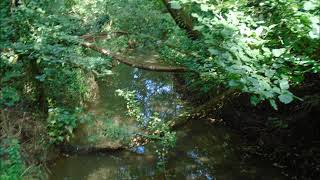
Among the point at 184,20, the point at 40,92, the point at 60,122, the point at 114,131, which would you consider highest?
the point at 184,20

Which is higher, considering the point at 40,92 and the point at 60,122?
the point at 60,122

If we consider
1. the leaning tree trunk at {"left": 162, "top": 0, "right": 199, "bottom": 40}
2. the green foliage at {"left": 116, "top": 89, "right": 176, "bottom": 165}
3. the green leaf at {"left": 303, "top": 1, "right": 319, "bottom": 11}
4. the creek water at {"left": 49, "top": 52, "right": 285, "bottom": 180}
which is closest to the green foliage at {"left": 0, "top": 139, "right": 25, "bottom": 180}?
the creek water at {"left": 49, "top": 52, "right": 285, "bottom": 180}

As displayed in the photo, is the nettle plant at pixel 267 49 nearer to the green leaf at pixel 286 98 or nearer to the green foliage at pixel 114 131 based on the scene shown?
the green leaf at pixel 286 98

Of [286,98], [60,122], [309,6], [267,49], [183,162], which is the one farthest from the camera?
[183,162]

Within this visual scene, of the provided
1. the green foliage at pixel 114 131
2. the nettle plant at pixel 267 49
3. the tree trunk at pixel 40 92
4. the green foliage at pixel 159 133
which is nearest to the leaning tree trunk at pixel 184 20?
the green foliage at pixel 159 133

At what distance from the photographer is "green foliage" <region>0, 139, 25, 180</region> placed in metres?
4.62

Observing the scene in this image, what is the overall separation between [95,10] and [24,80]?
6.09m

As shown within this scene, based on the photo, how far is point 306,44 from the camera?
11.6 feet

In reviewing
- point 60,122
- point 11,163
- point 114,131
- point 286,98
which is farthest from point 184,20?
point 286,98

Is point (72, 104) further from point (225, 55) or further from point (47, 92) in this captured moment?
point (225, 55)

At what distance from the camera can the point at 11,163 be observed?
475cm

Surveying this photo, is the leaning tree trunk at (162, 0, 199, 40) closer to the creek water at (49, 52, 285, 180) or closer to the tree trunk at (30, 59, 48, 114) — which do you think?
the creek water at (49, 52, 285, 180)

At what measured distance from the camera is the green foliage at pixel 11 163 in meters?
4.62

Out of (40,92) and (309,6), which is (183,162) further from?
(309,6)
